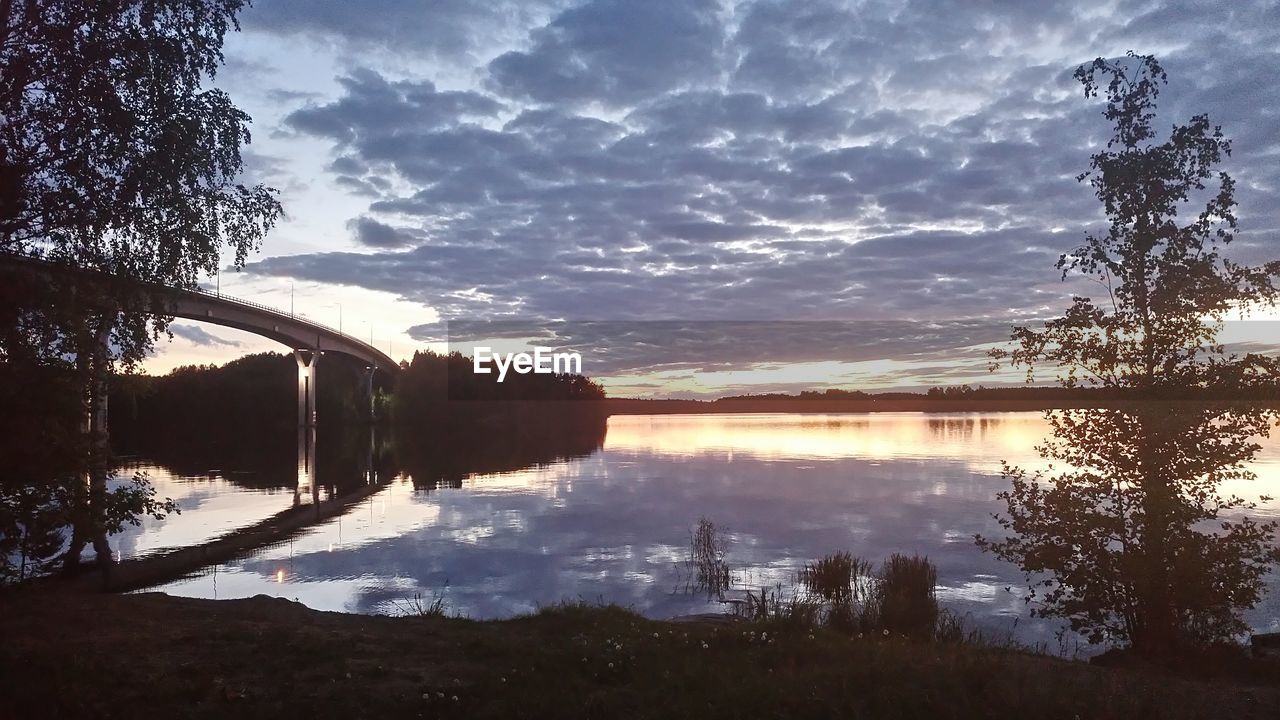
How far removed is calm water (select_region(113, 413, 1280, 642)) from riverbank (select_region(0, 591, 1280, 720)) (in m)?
7.82

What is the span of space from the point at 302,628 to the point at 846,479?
48.9 meters

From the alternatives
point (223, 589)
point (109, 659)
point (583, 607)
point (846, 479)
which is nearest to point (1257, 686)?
point (583, 607)

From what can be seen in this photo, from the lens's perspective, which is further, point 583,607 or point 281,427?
point 281,427

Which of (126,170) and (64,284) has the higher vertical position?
(126,170)

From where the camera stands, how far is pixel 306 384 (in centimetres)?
13162

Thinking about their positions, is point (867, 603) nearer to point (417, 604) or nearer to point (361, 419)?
point (417, 604)

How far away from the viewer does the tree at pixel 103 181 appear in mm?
14336

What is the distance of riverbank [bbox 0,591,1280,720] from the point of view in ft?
31.8

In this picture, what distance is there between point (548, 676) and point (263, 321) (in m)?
103

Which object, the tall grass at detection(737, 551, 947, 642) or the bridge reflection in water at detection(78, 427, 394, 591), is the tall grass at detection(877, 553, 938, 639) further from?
the bridge reflection in water at detection(78, 427, 394, 591)

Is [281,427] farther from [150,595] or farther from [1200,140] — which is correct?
[1200,140]

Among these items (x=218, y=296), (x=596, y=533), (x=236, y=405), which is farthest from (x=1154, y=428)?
(x=236, y=405)

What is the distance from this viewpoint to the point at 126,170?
1644 centimetres

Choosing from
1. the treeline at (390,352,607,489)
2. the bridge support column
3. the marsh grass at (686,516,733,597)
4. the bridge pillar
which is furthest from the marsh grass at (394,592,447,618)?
the bridge pillar
